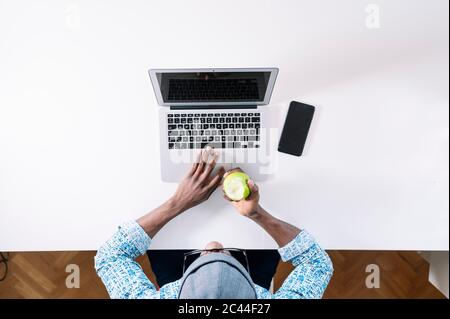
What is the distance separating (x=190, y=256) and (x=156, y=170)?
0.97ft

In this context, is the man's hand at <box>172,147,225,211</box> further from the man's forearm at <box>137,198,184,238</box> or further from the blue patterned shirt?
the blue patterned shirt

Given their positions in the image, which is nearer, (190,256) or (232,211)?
(232,211)

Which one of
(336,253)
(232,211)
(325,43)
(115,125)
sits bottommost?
(336,253)

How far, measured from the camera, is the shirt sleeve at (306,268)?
0.90 meters

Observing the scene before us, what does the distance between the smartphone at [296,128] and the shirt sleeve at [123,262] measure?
0.44 m

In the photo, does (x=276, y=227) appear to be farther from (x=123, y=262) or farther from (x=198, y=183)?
(x=123, y=262)

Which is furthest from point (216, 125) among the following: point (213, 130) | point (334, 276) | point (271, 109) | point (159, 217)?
point (334, 276)

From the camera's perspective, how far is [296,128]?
902 millimetres

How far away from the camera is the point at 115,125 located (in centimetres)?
90
